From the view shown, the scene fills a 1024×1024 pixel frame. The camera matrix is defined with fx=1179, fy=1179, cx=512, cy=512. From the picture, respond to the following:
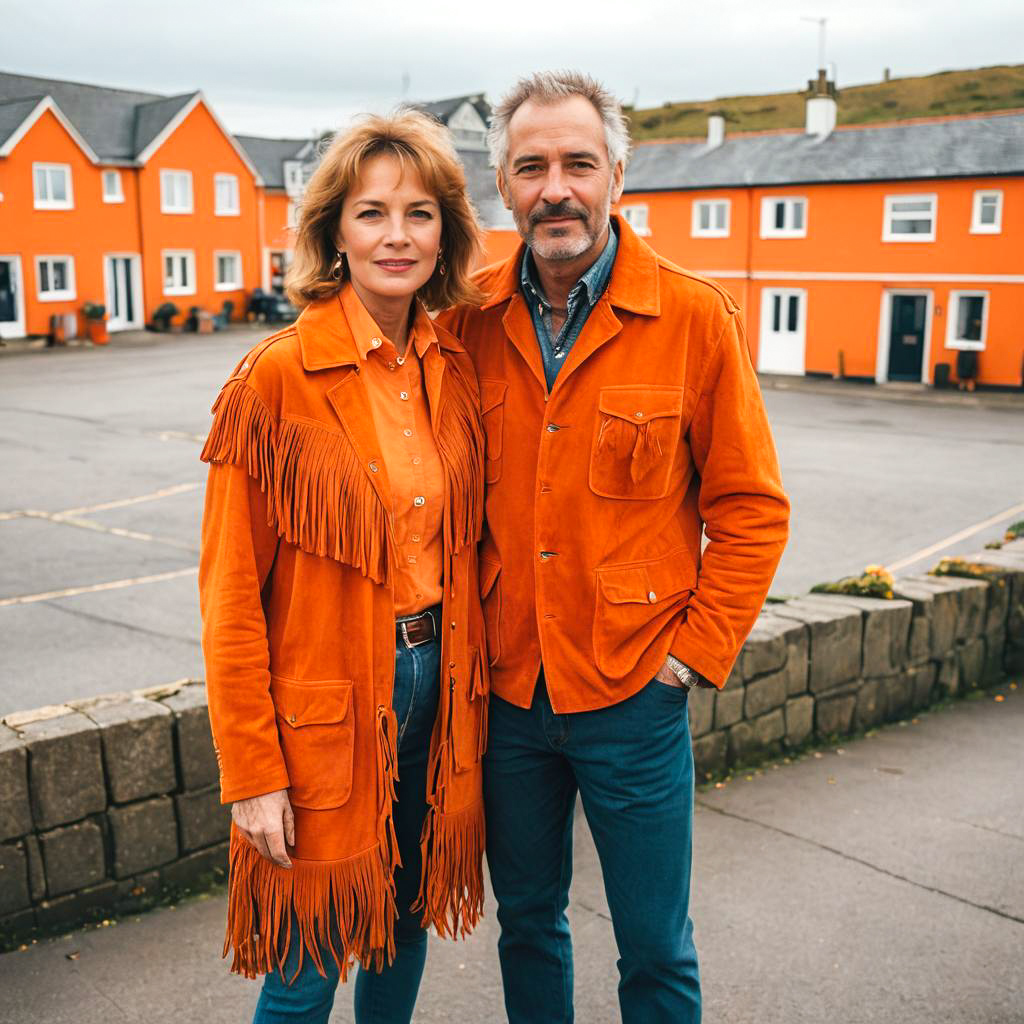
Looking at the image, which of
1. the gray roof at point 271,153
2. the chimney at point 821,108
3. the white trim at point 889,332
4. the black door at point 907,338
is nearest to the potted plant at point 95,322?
the gray roof at point 271,153

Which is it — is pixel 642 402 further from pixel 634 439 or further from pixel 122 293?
pixel 122 293

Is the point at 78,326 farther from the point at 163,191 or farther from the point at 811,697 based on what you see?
the point at 811,697

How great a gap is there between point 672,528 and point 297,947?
4.45 ft

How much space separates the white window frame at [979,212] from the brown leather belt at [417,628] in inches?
1253

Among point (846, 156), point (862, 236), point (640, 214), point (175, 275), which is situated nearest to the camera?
point (862, 236)

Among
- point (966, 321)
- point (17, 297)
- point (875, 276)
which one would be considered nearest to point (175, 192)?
point (17, 297)

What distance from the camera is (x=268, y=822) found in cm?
264

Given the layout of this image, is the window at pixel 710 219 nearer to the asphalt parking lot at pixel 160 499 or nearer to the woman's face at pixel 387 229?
the asphalt parking lot at pixel 160 499

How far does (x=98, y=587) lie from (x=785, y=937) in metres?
7.93

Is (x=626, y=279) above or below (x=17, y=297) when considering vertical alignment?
above

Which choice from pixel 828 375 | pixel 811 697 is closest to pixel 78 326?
pixel 828 375

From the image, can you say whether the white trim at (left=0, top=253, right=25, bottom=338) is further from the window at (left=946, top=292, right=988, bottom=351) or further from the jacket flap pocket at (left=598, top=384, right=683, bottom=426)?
the jacket flap pocket at (left=598, top=384, right=683, bottom=426)

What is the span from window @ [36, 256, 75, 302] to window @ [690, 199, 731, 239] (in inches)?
778

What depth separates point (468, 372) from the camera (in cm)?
304
